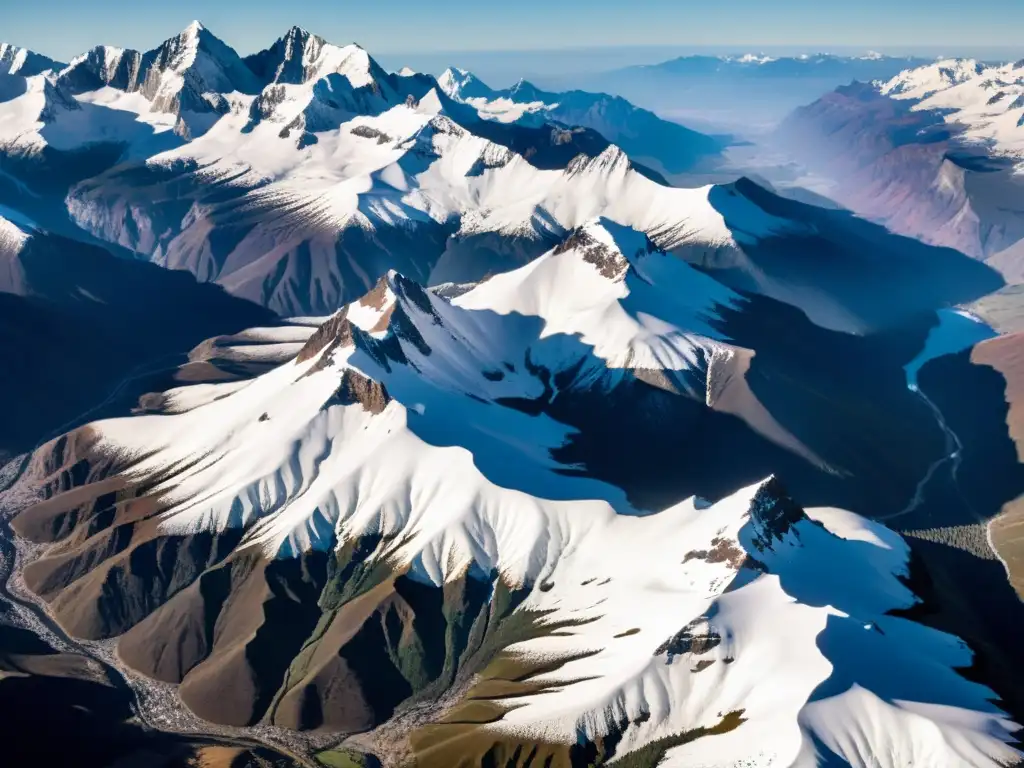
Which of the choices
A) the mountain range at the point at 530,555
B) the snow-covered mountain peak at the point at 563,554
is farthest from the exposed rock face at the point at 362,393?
the mountain range at the point at 530,555

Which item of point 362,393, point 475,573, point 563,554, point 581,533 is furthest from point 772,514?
point 362,393

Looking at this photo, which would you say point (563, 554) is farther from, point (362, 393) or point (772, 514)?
point (362, 393)

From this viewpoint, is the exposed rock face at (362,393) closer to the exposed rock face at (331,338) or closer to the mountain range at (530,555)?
the mountain range at (530,555)

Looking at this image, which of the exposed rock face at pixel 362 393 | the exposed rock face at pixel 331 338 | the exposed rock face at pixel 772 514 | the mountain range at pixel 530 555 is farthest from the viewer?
the exposed rock face at pixel 331 338

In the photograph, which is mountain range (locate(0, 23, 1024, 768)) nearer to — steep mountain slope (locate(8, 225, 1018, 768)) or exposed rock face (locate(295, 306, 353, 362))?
steep mountain slope (locate(8, 225, 1018, 768))

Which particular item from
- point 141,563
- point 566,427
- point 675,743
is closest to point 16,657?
point 141,563

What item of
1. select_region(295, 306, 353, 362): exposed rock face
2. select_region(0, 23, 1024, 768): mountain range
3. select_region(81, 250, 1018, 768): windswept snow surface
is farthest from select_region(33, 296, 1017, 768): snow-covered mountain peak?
select_region(295, 306, 353, 362): exposed rock face
